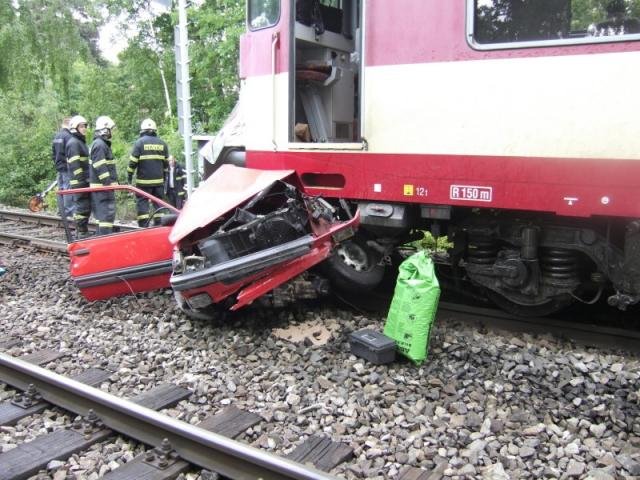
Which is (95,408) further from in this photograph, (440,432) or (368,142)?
(368,142)

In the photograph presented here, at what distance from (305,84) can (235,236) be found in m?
1.83

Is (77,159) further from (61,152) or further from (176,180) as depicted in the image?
(176,180)

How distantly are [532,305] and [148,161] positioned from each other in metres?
6.08

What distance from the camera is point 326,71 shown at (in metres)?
5.66

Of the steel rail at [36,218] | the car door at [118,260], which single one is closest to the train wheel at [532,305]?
the car door at [118,260]

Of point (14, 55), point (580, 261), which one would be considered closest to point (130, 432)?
point (580, 261)

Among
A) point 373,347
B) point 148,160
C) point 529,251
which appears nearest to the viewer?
point 373,347

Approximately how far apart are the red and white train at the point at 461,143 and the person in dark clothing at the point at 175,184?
5.10m

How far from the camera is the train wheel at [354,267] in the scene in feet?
17.3

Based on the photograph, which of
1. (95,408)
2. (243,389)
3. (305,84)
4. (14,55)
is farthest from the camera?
(14,55)

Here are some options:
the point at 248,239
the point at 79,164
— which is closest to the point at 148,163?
the point at 79,164

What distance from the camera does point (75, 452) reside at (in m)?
3.36

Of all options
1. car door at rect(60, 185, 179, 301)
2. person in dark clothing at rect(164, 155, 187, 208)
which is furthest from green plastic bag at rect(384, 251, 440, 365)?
person in dark clothing at rect(164, 155, 187, 208)

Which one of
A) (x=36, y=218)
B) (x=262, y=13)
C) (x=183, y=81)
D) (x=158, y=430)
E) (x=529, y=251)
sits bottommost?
(x=158, y=430)
